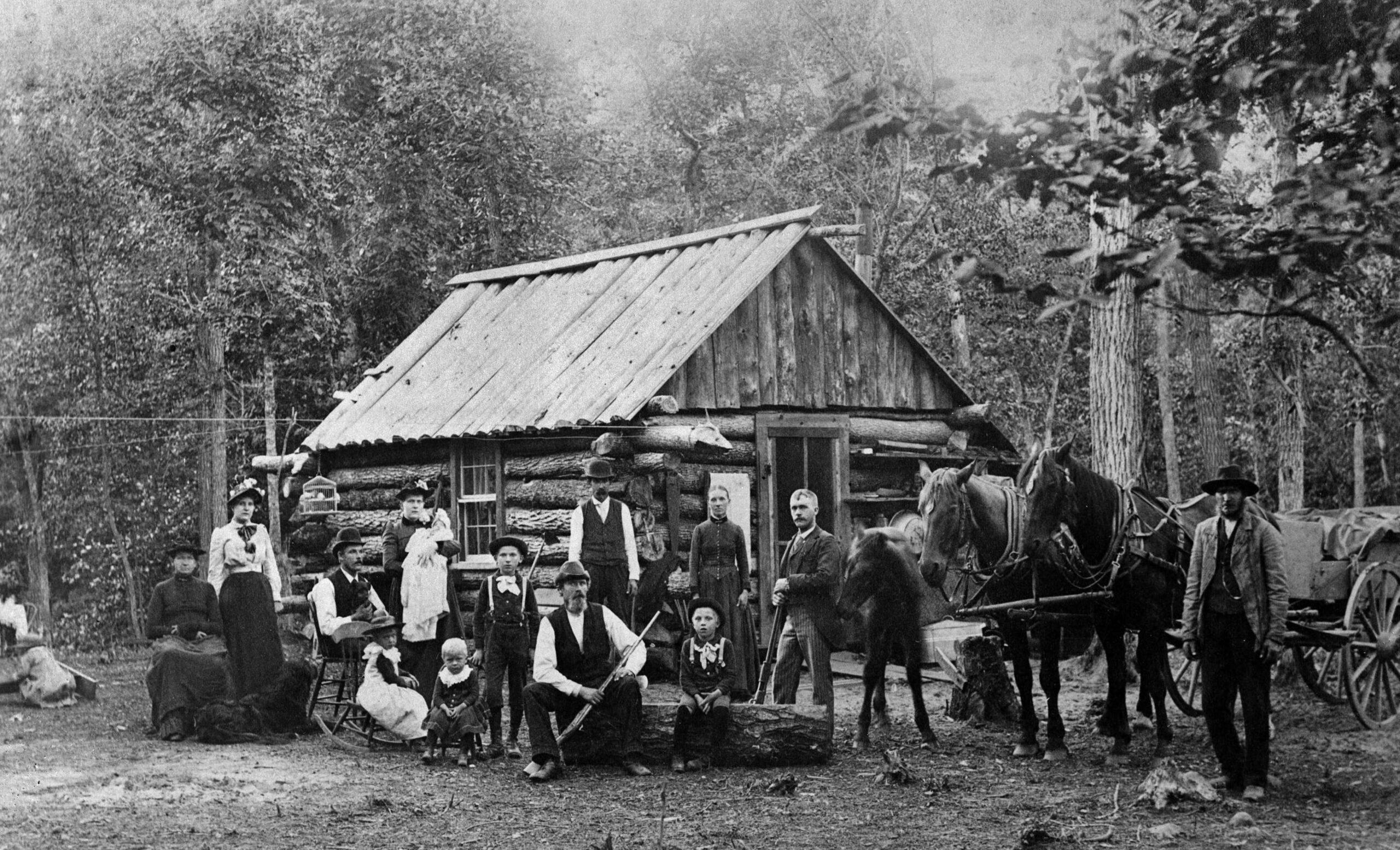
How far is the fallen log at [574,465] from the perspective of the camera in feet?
45.4

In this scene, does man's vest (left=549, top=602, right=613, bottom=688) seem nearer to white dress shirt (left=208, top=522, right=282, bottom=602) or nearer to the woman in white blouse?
the woman in white blouse

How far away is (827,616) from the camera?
1043 cm

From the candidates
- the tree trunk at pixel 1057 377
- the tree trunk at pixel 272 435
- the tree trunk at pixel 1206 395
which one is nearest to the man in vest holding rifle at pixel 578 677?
the tree trunk at pixel 1206 395

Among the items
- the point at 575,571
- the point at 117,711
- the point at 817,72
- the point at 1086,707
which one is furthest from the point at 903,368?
the point at 817,72

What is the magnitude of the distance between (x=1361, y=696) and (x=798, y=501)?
4434 millimetres

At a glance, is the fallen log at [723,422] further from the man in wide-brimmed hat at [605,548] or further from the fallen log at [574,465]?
the man in wide-brimmed hat at [605,548]

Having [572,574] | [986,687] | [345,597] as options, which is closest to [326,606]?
[345,597]

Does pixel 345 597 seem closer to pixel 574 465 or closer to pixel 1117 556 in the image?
pixel 574 465

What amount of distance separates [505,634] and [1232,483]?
17.5 ft

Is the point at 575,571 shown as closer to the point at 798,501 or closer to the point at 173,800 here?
the point at 798,501

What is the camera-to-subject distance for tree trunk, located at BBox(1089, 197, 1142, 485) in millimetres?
13344

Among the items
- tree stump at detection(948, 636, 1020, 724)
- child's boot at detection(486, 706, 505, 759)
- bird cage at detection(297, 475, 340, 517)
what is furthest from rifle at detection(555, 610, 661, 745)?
bird cage at detection(297, 475, 340, 517)

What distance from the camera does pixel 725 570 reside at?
11883 millimetres

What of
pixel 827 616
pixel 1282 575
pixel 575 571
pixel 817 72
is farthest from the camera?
pixel 817 72
